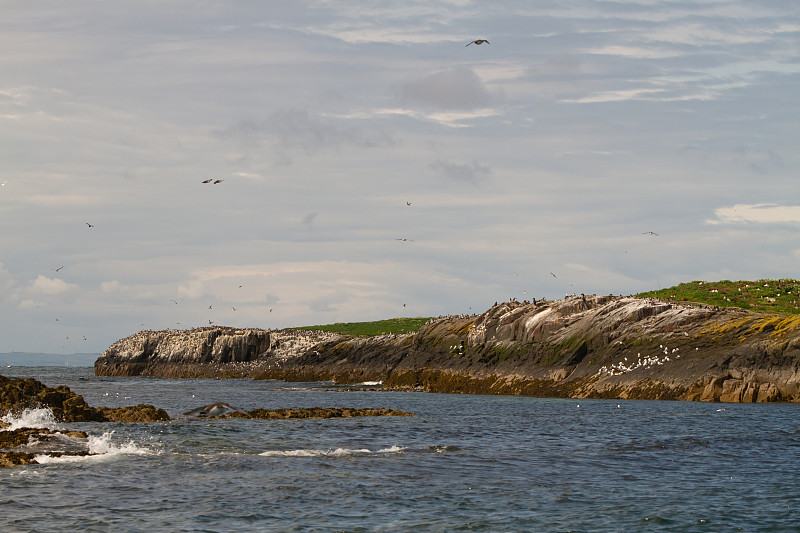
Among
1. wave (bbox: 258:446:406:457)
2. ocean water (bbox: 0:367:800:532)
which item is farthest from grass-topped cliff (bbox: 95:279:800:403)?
wave (bbox: 258:446:406:457)

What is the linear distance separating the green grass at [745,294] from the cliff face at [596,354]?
11.6 metres

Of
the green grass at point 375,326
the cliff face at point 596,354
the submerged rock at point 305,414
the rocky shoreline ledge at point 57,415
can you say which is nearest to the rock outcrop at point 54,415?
the rocky shoreline ledge at point 57,415

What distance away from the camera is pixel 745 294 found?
73375 millimetres

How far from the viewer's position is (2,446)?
92.3ft

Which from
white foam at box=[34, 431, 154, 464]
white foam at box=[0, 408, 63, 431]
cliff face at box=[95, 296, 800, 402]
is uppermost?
white foam at box=[34, 431, 154, 464]

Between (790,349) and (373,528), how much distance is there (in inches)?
1514

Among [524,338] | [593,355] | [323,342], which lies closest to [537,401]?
[593,355]

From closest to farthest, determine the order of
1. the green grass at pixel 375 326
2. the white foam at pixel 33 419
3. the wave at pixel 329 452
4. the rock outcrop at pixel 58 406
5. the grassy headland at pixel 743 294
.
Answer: the wave at pixel 329 452 < the white foam at pixel 33 419 < the rock outcrop at pixel 58 406 < the grassy headland at pixel 743 294 < the green grass at pixel 375 326

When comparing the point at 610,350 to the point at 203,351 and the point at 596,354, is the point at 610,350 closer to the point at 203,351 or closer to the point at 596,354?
the point at 596,354

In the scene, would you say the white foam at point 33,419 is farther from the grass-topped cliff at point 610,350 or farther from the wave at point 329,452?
the grass-topped cliff at point 610,350

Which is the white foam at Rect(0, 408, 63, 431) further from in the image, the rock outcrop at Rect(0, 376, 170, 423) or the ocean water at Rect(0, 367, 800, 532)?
the rock outcrop at Rect(0, 376, 170, 423)

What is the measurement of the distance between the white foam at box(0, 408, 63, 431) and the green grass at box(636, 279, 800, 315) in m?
52.9

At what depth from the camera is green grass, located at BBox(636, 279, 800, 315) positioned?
6888cm

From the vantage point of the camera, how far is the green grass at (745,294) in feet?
226
